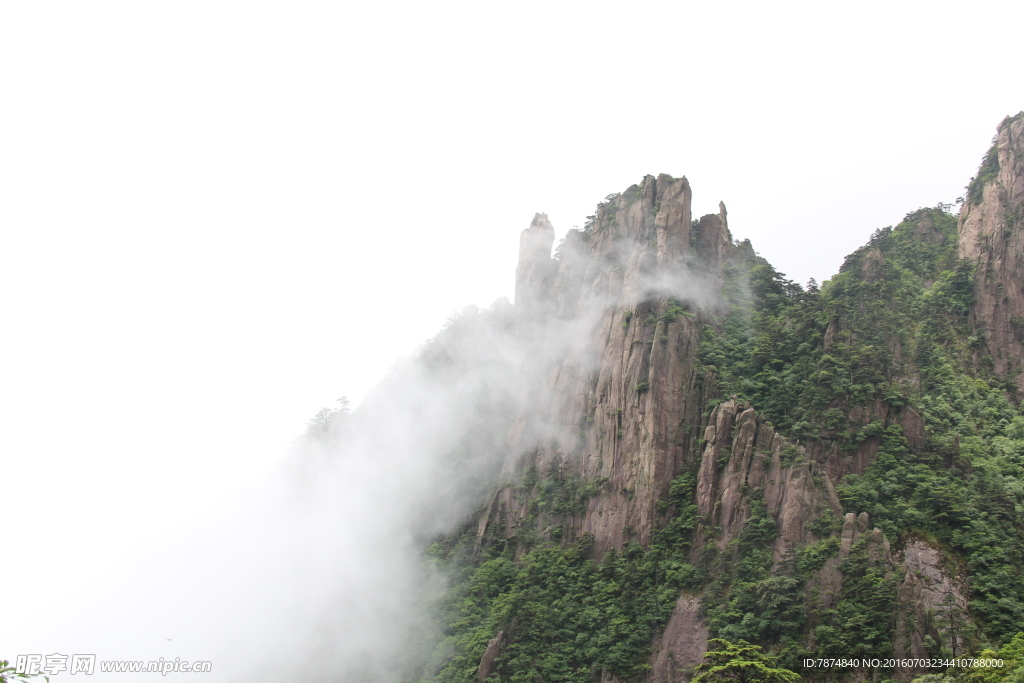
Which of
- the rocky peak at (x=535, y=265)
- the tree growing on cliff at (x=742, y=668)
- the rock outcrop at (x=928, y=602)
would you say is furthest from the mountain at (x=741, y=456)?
the tree growing on cliff at (x=742, y=668)

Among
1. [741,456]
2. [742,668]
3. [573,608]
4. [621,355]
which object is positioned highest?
[621,355]

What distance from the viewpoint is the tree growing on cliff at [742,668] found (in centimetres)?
3027

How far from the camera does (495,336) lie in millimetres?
74750

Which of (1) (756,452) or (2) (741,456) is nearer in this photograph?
(1) (756,452)

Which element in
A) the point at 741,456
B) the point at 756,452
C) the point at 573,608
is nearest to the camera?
the point at 756,452

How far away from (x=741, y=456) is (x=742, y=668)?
46.5ft

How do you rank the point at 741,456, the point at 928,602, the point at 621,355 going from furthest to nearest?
the point at 621,355 < the point at 741,456 < the point at 928,602

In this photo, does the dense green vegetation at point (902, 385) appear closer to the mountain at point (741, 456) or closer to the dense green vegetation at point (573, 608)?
the mountain at point (741, 456)

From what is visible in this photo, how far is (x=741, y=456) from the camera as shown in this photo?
43469 millimetres

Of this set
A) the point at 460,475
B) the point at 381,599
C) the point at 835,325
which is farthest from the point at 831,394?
the point at 381,599

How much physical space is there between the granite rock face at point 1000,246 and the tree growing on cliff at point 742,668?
3105 centimetres

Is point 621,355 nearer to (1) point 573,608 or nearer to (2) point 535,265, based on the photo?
(1) point 573,608

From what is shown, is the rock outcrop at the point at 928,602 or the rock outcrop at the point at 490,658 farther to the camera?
the rock outcrop at the point at 490,658

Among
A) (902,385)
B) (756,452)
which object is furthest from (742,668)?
(902,385)
